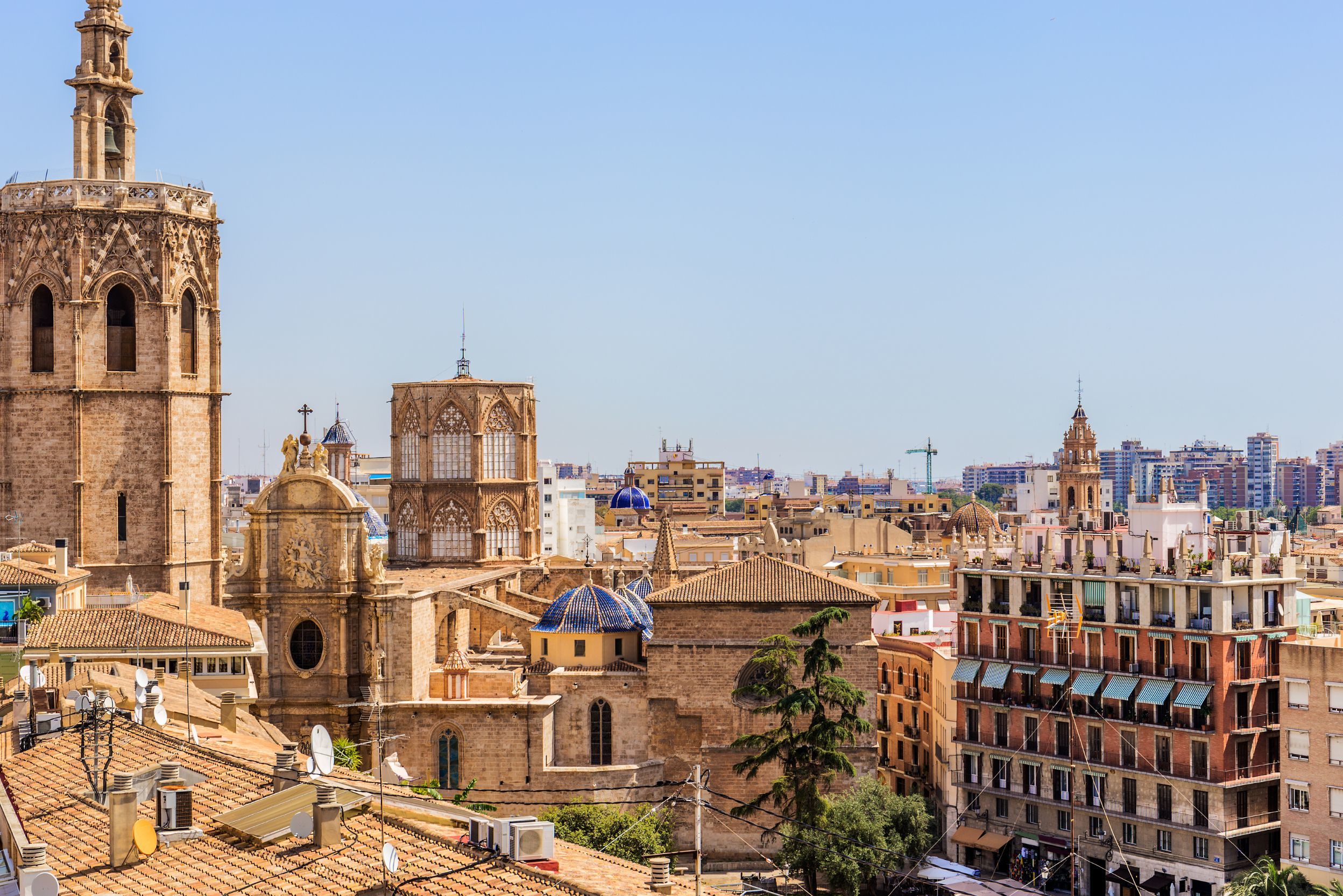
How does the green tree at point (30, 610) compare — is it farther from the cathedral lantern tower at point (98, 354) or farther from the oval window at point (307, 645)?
the oval window at point (307, 645)

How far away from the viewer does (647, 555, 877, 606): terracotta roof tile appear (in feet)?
151

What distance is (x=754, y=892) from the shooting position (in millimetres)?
35781

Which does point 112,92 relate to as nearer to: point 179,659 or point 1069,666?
point 179,659

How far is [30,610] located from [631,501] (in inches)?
3928

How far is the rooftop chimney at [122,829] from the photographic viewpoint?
20.1 metres

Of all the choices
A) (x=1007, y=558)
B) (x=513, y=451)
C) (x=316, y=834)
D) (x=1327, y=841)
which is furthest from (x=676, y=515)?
(x=316, y=834)

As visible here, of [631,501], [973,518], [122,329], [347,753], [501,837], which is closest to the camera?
[501,837]

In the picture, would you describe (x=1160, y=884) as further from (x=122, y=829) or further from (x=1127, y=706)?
(x=122, y=829)

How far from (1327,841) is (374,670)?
22.3 metres

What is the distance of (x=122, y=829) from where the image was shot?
20.2 meters

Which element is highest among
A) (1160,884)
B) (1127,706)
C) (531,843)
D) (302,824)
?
(302,824)

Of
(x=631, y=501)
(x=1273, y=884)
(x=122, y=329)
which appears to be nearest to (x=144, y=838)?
(x=1273, y=884)

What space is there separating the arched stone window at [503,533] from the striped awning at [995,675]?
2362 centimetres

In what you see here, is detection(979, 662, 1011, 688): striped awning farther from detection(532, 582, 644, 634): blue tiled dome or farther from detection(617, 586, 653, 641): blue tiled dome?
detection(532, 582, 644, 634): blue tiled dome
